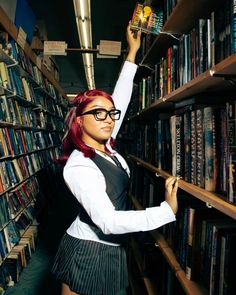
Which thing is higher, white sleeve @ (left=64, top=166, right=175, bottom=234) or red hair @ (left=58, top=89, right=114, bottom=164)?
red hair @ (left=58, top=89, right=114, bottom=164)

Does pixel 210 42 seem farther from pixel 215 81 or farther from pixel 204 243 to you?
pixel 204 243

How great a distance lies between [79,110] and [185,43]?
562 mm

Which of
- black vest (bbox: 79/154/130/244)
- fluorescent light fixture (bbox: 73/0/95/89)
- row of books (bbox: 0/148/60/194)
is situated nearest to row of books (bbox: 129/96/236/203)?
black vest (bbox: 79/154/130/244)

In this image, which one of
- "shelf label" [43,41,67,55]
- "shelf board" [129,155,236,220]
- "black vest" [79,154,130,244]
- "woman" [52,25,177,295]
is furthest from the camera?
"shelf label" [43,41,67,55]

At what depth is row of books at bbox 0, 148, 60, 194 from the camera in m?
2.28

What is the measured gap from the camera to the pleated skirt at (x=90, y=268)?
3.97ft

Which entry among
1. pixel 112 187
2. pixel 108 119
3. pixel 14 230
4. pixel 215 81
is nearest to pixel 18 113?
pixel 14 230

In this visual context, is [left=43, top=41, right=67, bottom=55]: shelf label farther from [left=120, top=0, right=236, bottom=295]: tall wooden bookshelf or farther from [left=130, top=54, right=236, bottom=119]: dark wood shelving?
[left=130, top=54, right=236, bottom=119]: dark wood shelving

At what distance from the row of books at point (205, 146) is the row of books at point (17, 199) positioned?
5.05 feet

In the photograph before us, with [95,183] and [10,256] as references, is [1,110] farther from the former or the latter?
[95,183]

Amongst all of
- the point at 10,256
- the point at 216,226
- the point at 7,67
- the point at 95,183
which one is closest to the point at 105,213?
the point at 95,183

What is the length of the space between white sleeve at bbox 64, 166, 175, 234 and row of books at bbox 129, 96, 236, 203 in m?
0.19

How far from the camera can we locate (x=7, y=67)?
2547mm

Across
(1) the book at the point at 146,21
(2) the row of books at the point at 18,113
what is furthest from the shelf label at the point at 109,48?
(1) the book at the point at 146,21
